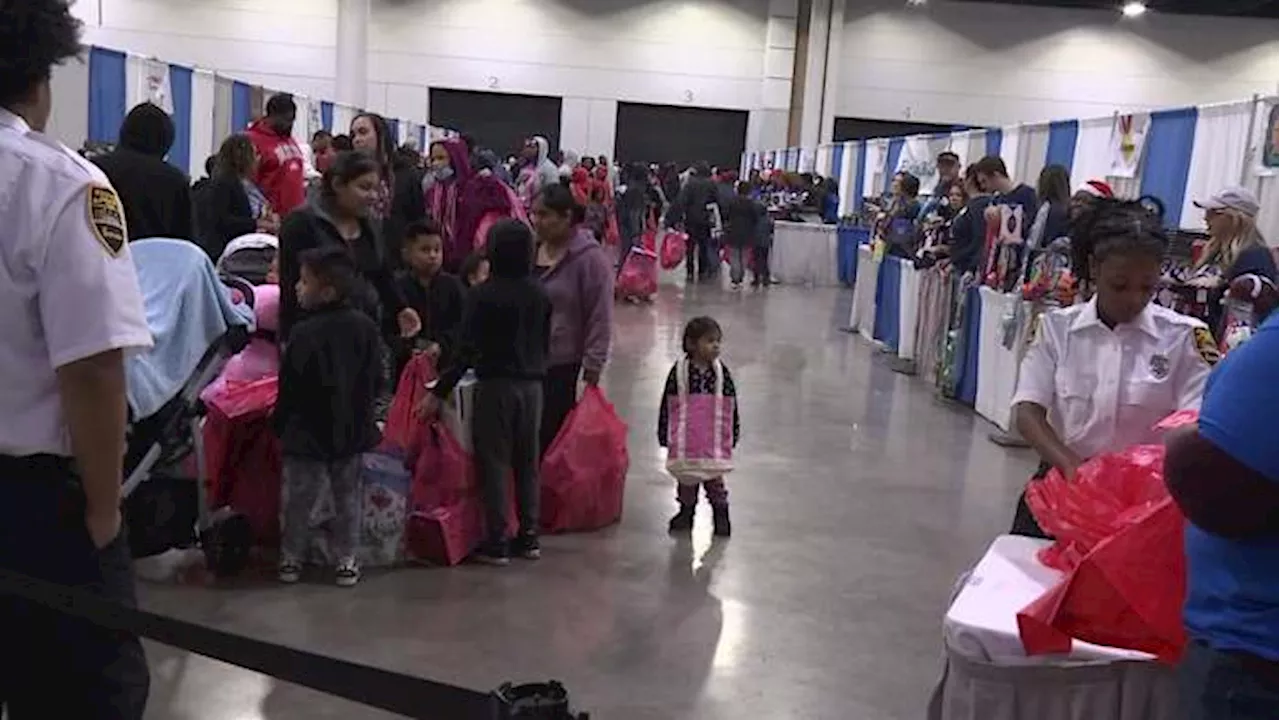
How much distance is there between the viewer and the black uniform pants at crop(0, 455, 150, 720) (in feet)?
5.42

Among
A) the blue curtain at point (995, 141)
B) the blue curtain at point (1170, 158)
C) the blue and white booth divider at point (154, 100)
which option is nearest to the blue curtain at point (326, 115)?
the blue and white booth divider at point (154, 100)

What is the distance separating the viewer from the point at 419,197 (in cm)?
606

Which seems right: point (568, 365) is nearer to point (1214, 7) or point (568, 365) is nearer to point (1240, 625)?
point (1240, 625)

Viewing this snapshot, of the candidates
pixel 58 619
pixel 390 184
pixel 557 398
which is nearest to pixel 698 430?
pixel 557 398

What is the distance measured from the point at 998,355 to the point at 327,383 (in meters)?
4.46

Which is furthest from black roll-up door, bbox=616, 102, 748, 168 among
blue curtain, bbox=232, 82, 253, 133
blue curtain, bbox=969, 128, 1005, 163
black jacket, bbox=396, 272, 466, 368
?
black jacket, bbox=396, 272, 466, 368

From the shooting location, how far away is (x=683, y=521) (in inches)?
188

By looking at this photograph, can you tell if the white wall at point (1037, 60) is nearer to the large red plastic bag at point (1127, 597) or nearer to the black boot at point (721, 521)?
the black boot at point (721, 521)

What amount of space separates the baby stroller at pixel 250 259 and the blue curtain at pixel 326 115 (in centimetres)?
827

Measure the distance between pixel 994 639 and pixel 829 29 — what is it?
2199cm

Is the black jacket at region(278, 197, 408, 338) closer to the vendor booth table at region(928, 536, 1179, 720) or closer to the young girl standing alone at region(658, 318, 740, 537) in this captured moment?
the young girl standing alone at region(658, 318, 740, 537)

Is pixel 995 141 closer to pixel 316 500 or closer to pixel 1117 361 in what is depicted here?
pixel 316 500

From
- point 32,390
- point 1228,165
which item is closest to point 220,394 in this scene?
point 32,390

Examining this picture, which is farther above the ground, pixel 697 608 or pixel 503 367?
pixel 503 367
